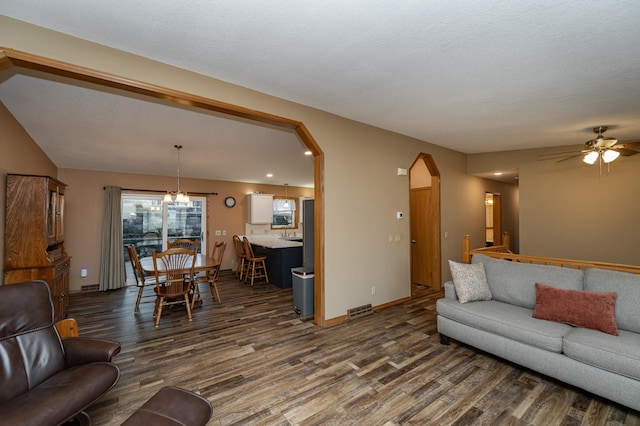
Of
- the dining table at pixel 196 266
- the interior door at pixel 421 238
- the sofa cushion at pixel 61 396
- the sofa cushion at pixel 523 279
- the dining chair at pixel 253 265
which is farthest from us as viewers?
the dining chair at pixel 253 265

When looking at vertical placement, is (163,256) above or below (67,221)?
below

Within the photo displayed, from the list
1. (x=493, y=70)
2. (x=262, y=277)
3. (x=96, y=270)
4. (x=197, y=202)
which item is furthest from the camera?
(x=197, y=202)

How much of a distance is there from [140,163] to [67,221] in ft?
6.64

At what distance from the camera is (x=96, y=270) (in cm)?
567

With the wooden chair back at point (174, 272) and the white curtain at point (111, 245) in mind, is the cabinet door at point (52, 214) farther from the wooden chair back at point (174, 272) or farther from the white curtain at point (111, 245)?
the white curtain at point (111, 245)

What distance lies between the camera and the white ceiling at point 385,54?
1.71 m

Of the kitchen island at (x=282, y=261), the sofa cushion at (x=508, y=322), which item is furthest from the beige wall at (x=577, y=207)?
the kitchen island at (x=282, y=261)

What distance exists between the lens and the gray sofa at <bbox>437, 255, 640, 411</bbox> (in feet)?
6.49

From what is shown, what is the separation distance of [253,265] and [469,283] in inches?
167

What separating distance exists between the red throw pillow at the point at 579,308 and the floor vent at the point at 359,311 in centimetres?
200

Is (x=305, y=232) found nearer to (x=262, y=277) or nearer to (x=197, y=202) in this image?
(x=262, y=277)

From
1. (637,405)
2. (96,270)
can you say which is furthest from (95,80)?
(96,270)

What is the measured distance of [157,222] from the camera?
260 inches

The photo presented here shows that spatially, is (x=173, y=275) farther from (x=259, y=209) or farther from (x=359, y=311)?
(x=259, y=209)
